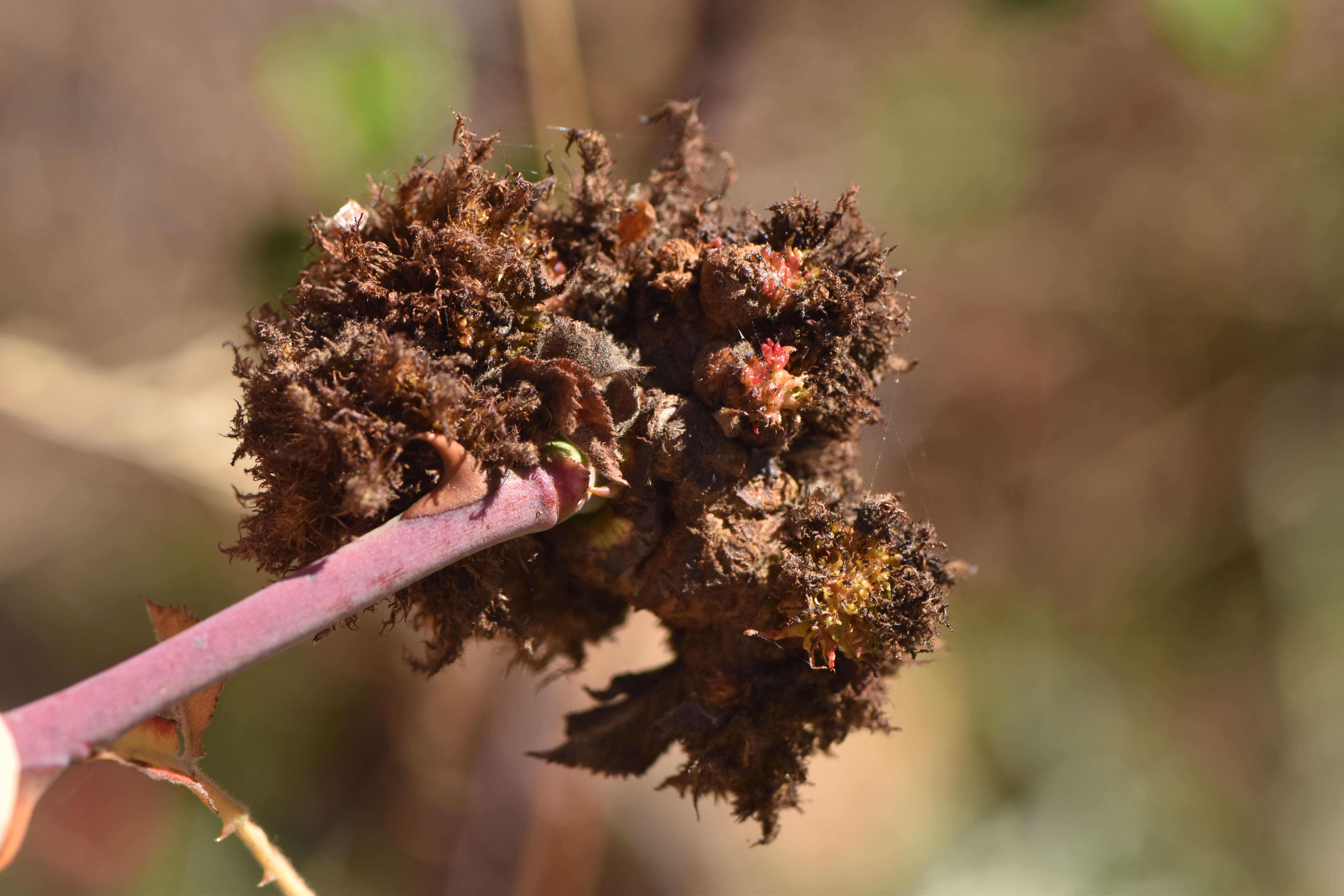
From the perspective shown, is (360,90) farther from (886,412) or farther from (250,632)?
(250,632)

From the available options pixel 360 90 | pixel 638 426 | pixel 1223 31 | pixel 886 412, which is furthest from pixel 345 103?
pixel 1223 31

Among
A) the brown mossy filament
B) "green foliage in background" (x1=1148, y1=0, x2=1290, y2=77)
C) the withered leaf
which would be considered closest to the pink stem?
the brown mossy filament

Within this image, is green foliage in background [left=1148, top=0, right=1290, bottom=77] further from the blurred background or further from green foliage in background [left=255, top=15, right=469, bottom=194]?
green foliage in background [left=255, top=15, right=469, bottom=194]

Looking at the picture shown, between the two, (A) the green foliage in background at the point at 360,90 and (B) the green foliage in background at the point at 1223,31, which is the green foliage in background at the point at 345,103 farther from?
(B) the green foliage in background at the point at 1223,31

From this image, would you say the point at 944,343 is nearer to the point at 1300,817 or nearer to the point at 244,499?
the point at 1300,817

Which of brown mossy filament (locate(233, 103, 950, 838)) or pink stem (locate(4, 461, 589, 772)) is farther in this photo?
brown mossy filament (locate(233, 103, 950, 838))
